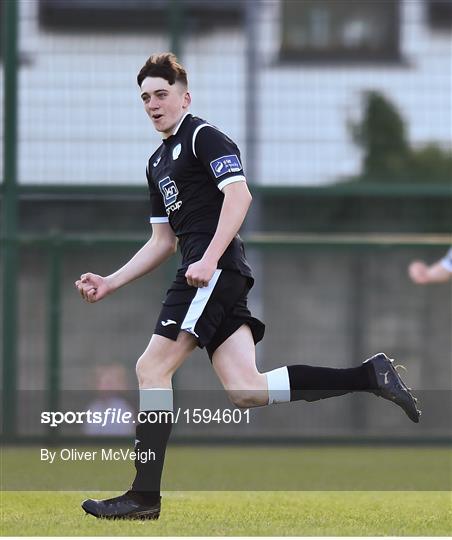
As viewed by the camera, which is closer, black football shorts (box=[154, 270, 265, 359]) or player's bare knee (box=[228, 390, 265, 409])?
black football shorts (box=[154, 270, 265, 359])

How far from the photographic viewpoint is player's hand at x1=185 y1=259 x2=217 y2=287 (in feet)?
17.4

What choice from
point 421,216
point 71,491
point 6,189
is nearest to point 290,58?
point 421,216

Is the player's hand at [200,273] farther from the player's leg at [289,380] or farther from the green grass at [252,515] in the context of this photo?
the green grass at [252,515]

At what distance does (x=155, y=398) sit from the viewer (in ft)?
17.9

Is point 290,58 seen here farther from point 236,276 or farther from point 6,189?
point 236,276

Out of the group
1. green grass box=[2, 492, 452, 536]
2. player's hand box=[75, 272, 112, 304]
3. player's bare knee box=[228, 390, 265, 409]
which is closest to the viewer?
green grass box=[2, 492, 452, 536]

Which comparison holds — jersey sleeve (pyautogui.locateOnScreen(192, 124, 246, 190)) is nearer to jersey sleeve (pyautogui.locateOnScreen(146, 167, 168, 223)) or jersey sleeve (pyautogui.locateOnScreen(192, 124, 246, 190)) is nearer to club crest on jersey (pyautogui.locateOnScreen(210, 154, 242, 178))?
club crest on jersey (pyautogui.locateOnScreen(210, 154, 242, 178))

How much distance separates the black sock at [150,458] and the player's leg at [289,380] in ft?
1.01

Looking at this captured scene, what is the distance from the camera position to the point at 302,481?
8.07m

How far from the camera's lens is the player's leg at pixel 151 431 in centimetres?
537

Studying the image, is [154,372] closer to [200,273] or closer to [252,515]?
[200,273]

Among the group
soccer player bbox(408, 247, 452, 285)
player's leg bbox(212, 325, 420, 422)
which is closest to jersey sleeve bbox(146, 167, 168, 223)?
player's leg bbox(212, 325, 420, 422)

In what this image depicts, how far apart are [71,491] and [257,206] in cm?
473

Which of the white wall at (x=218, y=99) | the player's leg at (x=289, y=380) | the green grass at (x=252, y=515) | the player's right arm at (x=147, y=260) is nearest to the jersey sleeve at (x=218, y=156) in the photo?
the player's right arm at (x=147, y=260)
